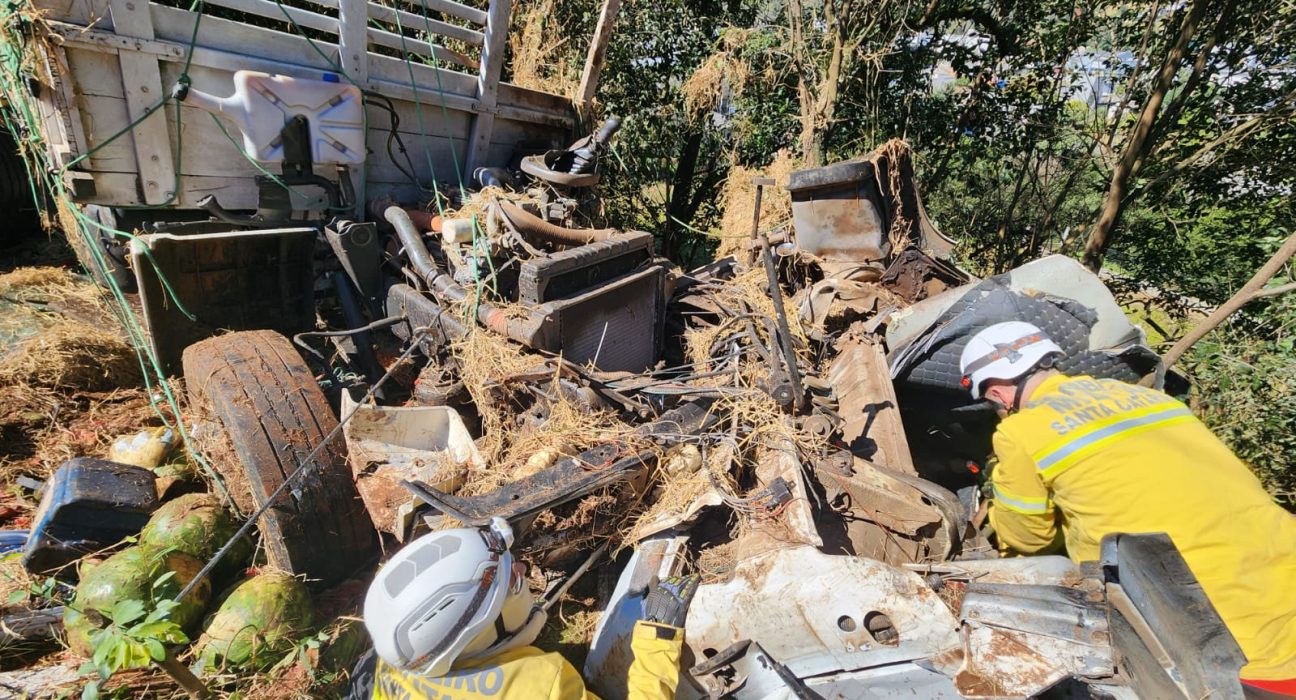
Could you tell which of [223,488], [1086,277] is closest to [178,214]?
[223,488]

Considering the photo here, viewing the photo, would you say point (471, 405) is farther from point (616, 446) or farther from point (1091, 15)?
point (1091, 15)

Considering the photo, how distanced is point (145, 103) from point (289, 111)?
69cm

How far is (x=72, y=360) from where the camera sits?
3.80 m

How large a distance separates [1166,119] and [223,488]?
23.0 feet

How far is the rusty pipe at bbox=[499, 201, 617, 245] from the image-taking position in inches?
152

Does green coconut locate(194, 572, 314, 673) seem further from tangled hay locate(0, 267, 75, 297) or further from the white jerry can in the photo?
tangled hay locate(0, 267, 75, 297)

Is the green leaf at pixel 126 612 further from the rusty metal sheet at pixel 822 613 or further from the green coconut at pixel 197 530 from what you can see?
the rusty metal sheet at pixel 822 613

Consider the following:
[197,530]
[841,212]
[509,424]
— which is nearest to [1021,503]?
[509,424]

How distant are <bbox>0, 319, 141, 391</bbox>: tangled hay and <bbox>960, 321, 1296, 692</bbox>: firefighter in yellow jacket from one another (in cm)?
496

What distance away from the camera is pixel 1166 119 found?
16.8 feet

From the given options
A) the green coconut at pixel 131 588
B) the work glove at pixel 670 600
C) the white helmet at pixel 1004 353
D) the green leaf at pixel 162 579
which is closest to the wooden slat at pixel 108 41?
the green coconut at pixel 131 588

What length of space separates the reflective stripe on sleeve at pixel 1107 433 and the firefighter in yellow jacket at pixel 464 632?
1.53 m

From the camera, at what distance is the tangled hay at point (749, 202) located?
5.62 meters

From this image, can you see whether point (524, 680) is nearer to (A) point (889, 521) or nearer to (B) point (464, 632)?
(B) point (464, 632)
